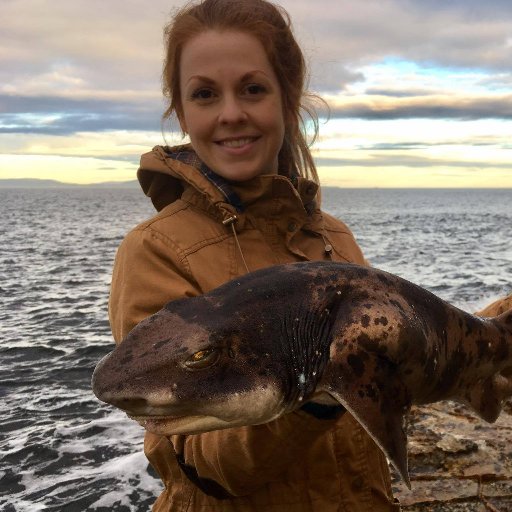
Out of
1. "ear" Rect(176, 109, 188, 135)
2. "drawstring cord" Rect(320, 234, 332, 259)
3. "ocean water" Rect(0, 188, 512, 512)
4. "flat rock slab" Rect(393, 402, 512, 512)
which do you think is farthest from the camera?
"ocean water" Rect(0, 188, 512, 512)

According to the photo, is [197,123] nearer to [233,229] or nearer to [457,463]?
[233,229]

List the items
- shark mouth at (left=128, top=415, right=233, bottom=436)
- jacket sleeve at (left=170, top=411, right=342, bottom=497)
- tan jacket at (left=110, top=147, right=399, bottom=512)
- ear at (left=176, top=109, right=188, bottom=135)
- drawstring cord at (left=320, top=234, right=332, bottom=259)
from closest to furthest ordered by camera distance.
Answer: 1. shark mouth at (left=128, top=415, right=233, bottom=436)
2. jacket sleeve at (left=170, top=411, right=342, bottom=497)
3. tan jacket at (left=110, top=147, right=399, bottom=512)
4. drawstring cord at (left=320, top=234, right=332, bottom=259)
5. ear at (left=176, top=109, right=188, bottom=135)

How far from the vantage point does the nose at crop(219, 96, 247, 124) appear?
3.57m

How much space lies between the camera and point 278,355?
266 centimetres

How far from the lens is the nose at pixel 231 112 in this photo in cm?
357

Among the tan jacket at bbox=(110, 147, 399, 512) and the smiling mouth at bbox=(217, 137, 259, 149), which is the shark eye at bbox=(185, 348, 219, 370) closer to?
the tan jacket at bbox=(110, 147, 399, 512)

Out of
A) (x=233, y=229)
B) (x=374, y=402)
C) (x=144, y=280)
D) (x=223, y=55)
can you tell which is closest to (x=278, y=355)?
(x=374, y=402)

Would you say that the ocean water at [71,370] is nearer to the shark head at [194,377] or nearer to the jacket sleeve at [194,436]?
the jacket sleeve at [194,436]

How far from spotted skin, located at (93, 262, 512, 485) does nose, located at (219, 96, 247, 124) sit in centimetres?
110

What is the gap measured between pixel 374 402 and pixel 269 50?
2.16 m

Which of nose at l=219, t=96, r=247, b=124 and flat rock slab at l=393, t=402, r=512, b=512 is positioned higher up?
nose at l=219, t=96, r=247, b=124

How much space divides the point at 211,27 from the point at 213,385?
2.11m

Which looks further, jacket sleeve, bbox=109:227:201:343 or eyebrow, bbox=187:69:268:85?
eyebrow, bbox=187:69:268:85

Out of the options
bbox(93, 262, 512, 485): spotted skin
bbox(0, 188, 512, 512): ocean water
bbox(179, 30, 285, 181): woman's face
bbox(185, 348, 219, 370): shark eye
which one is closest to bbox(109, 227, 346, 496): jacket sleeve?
bbox(93, 262, 512, 485): spotted skin
